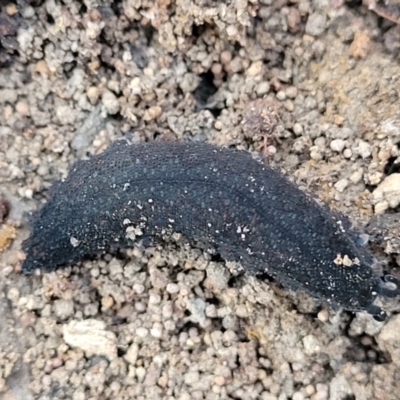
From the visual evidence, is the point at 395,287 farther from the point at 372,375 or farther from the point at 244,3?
the point at 244,3

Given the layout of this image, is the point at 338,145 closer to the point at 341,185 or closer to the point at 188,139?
the point at 341,185

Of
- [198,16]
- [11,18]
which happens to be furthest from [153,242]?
[11,18]

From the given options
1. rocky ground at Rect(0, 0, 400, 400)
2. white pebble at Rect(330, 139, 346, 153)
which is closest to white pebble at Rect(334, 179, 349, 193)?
rocky ground at Rect(0, 0, 400, 400)

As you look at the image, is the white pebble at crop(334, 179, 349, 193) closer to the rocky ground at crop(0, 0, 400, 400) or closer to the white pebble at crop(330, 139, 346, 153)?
the rocky ground at crop(0, 0, 400, 400)

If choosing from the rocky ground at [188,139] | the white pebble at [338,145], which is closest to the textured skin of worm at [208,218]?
the rocky ground at [188,139]

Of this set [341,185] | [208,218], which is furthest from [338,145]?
[208,218]

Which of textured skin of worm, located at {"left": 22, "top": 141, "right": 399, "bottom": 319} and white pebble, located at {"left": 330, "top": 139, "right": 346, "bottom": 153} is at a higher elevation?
white pebble, located at {"left": 330, "top": 139, "right": 346, "bottom": 153}
